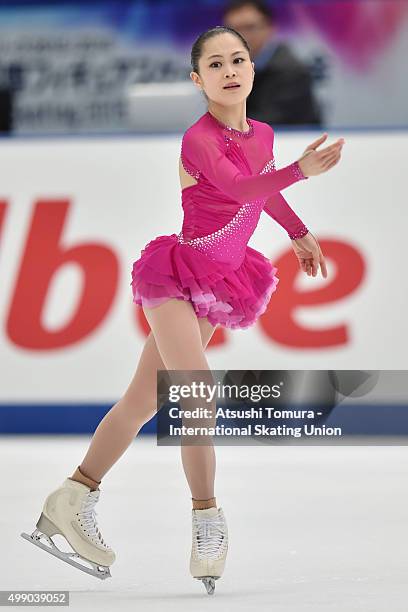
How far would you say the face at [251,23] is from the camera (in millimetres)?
5543

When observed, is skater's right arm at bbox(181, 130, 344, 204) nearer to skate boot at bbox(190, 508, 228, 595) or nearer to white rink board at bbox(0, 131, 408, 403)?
skate boot at bbox(190, 508, 228, 595)

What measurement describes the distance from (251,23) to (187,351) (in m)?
3.77

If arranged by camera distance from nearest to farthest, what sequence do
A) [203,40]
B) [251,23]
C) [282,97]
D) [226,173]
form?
[226,173] < [203,40] < [282,97] < [251,23]

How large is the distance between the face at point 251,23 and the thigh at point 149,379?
3545mm

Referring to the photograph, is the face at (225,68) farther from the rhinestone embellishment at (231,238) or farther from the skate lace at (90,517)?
the skate lace at (90,517)

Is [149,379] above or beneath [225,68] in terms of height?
beneath

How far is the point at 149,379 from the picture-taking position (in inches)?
85.8

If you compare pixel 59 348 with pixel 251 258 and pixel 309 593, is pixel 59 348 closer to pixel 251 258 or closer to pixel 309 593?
pixel 251 258

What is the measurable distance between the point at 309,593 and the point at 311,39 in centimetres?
676

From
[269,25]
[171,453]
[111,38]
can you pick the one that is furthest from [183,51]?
[171,453]

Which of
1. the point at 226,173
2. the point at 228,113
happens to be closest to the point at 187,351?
the point at 226,173

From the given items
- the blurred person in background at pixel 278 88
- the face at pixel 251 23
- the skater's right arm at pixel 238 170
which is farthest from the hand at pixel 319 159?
the face at pixel 251 23

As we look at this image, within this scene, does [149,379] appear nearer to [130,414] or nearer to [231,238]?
[130,414]

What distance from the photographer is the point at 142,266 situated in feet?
7.12
